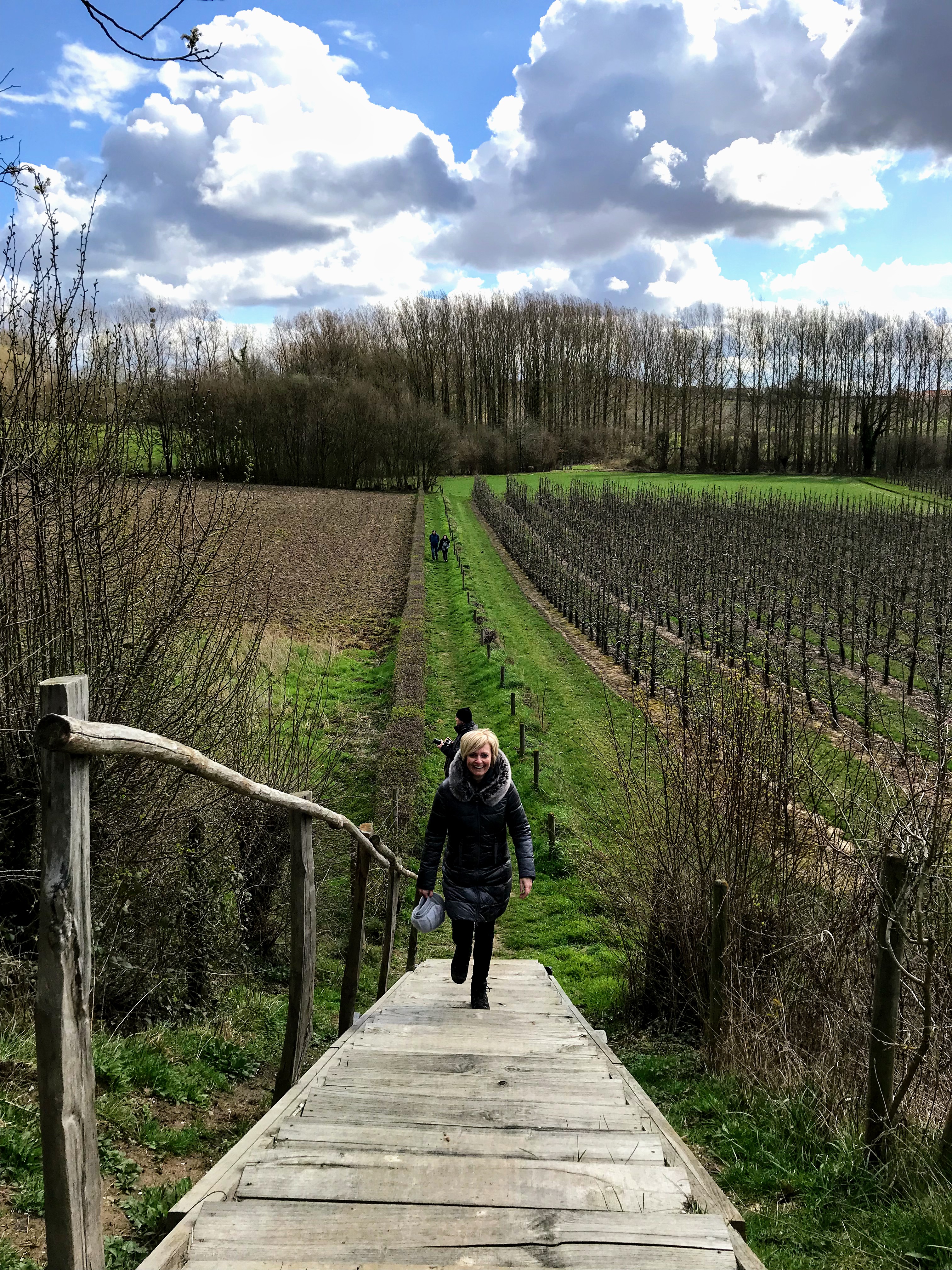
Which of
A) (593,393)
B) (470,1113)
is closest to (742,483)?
(593,393)

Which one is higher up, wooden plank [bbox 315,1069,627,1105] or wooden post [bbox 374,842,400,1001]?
wooden plank [bbox 315,1069,627,1105]

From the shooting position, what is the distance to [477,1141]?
2852 mm

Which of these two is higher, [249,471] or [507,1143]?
[249,471]

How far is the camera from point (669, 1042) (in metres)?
6.14

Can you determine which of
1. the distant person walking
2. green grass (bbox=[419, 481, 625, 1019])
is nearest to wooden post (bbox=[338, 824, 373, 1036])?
the distant person walking

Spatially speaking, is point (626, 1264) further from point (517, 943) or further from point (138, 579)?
point (517, 943)

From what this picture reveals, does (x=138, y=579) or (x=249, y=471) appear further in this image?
(x=249, y=471)

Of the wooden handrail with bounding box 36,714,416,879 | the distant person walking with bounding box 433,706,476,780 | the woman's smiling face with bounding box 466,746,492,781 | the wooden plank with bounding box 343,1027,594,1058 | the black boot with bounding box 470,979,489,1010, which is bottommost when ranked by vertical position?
the black boot with bounding box 470,979,489,1010

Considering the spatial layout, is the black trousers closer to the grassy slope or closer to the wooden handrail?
the grassy slope

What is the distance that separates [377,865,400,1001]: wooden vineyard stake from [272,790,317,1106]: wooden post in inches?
92.5

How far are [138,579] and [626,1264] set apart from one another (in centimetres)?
480

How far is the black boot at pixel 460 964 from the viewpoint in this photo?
5.34 m

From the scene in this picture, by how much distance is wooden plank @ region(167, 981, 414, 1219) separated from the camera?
2.31m

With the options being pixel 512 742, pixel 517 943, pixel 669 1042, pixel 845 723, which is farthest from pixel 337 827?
pixel 845 723
